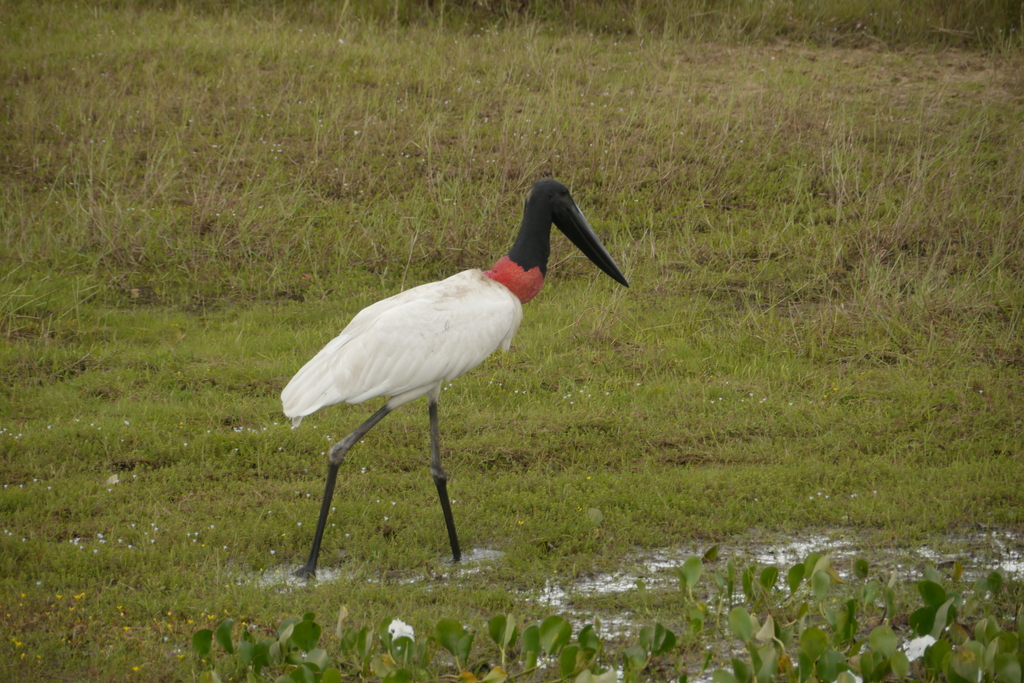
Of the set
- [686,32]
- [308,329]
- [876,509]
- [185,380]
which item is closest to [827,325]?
[876,509]

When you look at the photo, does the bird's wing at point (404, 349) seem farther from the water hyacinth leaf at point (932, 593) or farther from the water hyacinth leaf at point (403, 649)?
the water hyacinth leaf at point (932, 593)

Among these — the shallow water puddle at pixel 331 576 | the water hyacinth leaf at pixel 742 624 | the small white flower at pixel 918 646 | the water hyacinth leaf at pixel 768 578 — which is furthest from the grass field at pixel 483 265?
the small white flower at pixel 918 646

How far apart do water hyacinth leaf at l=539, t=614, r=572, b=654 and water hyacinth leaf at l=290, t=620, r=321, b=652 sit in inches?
24.0

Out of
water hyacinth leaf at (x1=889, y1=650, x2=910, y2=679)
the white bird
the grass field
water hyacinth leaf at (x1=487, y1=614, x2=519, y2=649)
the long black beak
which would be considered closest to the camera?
water hyacinth leaf at (x1=889, y1=650, x2=910, y2=679)

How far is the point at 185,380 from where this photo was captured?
17.6 feet

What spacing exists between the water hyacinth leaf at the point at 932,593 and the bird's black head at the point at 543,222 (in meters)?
1.97

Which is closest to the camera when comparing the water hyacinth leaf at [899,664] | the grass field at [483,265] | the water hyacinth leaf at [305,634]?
the water hyacinth leaf at [899,664]

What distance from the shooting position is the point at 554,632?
8.68ft

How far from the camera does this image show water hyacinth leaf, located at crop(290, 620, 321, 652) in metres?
2.59

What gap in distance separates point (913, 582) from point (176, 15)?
945 centimetres

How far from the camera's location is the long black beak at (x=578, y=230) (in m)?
4.27

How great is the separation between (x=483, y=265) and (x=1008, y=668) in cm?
496

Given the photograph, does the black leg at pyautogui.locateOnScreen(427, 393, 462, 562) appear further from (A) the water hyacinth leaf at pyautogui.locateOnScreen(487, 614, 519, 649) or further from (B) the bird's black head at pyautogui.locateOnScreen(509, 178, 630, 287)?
(A) the water hyacinth leaf at pyautogui.locateOnScreen(487, 614, 519, 649)

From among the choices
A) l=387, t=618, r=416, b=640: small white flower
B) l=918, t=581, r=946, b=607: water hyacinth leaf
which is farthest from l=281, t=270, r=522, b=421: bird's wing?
l=918, t=581, r=946, b=607: water hyacinth leaf
